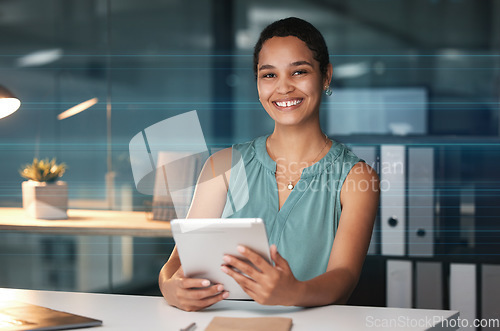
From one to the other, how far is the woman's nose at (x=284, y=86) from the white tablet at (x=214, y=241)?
26.8 inches

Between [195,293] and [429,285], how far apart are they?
1.52 meters

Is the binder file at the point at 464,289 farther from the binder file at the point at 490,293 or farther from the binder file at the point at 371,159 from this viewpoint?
the binder file at the point at 371,159

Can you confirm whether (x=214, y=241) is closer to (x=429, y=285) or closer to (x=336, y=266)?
(x=336, y=266)

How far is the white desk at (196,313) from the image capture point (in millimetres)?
1199

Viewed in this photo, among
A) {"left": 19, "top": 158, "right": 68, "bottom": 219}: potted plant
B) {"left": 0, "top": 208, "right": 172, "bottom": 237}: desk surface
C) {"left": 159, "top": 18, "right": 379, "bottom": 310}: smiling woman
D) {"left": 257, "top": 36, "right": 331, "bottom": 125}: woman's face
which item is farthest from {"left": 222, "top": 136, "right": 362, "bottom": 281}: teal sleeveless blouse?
{"left": 19, "top": 158, "right": 68, "bottom": 219}: potted plant

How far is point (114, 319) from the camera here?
1.25 m

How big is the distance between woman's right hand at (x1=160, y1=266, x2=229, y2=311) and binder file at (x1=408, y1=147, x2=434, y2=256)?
4.77ft

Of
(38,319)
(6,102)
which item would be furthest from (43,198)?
(38,319)

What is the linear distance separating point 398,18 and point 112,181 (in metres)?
2.18

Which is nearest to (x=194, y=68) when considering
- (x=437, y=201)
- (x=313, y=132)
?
(x=437, y=201)

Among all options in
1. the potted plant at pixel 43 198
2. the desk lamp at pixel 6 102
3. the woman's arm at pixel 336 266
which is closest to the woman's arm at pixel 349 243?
the woman's arm at pixel 336 266

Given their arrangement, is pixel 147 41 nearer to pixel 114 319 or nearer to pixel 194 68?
pixel 194 68

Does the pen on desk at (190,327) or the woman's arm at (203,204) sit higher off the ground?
the woman's arm at (203,204)

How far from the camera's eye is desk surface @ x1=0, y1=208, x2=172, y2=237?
2.94 metres
